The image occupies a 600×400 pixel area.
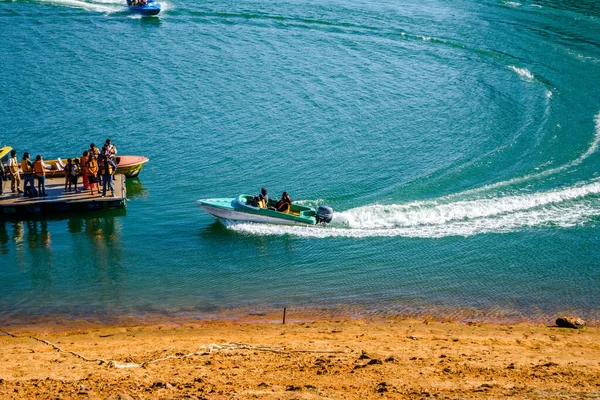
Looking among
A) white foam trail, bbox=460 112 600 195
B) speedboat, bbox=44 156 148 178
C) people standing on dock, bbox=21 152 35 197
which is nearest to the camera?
people standing on dock, bbox=21 152 35 197

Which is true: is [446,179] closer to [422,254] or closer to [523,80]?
[422,254]

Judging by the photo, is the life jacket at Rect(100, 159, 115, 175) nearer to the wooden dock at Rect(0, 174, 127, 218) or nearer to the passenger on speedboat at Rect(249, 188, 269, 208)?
the wooden dock at Rect(0, 174, 127, 218)

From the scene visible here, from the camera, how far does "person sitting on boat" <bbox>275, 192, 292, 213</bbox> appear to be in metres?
33.6

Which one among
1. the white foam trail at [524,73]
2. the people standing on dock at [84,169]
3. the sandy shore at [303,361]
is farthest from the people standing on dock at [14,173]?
the white foam trail at [524,73]

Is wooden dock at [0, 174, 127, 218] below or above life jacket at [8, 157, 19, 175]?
below

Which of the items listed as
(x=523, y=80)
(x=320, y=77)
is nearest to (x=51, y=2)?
(x=320, y=77)

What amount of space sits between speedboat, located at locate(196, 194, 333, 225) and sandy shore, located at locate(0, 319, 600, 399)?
870 centimetres

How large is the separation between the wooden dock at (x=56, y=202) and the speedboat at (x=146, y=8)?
32.7m

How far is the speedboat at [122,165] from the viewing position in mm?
36053

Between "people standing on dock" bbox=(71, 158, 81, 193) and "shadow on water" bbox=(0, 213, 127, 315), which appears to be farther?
"people standing on dock" bbox=(71, 158, 81, 193)

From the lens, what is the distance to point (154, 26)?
209ft

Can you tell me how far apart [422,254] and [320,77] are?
24154mm

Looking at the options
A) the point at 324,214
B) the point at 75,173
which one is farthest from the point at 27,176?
the point at 324,214

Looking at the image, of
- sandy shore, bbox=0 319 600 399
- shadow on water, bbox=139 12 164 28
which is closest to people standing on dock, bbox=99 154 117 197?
sandy shore, bbox=0 319 600 399
